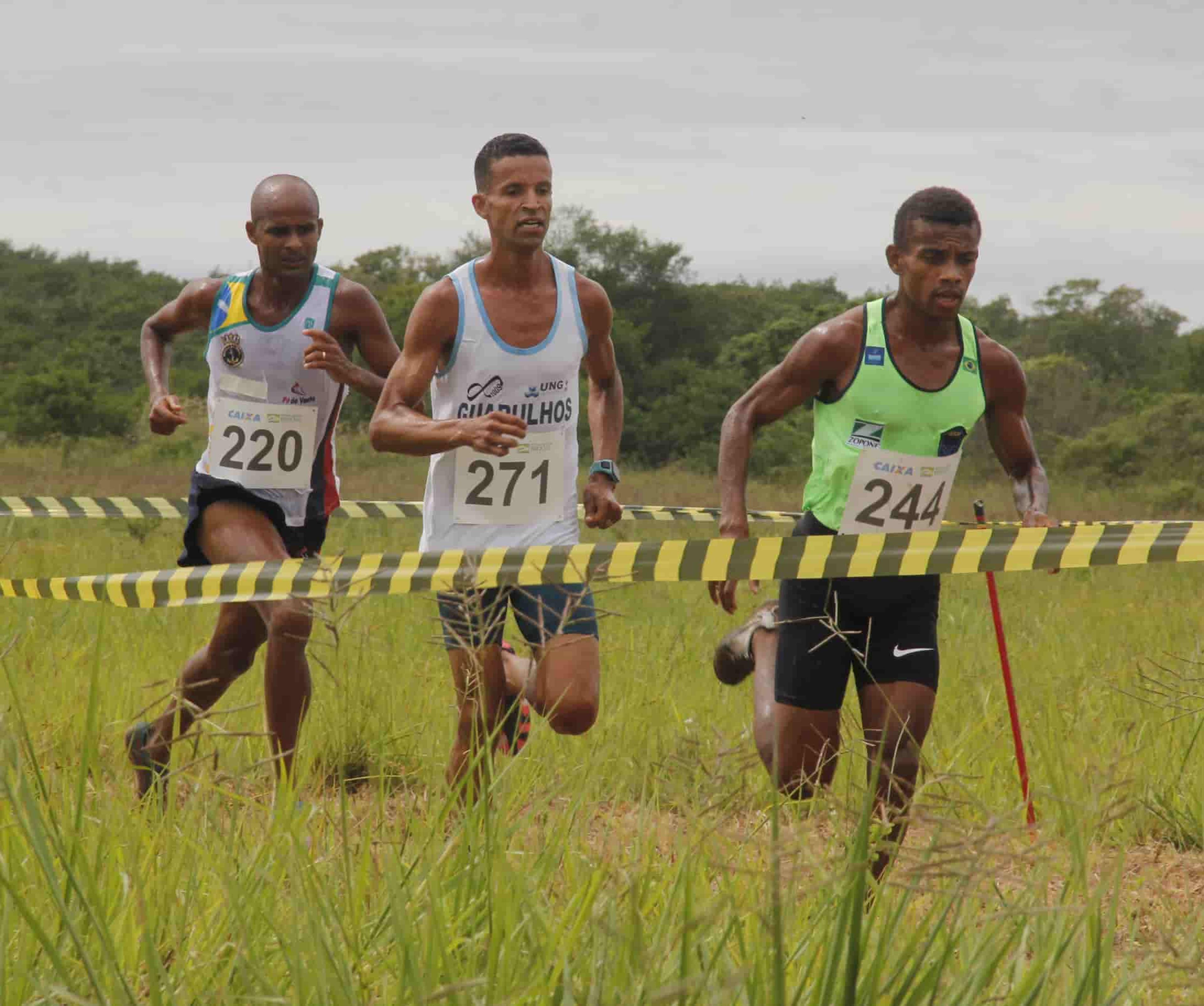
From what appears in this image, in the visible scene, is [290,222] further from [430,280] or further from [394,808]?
[430,280]

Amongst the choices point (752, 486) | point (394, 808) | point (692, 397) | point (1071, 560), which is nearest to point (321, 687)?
point (394, 808)

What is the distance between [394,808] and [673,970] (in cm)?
338

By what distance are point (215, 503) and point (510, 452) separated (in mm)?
1358

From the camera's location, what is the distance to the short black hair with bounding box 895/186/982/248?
5.11m

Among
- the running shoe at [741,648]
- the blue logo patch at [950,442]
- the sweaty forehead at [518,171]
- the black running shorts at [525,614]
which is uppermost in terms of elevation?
the sweaty forehead at [518,171]

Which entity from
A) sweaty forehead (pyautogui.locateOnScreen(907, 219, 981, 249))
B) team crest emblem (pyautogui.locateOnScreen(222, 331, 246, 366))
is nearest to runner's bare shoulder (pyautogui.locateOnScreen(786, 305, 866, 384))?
sweaty forehead (pyautogui.locateOnScreen(907, 219, 981, 249))

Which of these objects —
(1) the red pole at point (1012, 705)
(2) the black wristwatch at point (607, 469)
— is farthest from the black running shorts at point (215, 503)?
(1) the red pole at point (1012, 705)

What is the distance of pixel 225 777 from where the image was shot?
2240 mm

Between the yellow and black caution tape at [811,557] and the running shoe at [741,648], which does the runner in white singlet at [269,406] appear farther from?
the running shoe at [741,648]

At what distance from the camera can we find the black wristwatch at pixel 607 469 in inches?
223

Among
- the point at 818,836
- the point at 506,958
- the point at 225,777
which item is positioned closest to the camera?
the point at 225,777

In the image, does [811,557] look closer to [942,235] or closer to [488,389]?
[942,235]

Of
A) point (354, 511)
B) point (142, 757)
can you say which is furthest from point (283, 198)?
point (354, 511)

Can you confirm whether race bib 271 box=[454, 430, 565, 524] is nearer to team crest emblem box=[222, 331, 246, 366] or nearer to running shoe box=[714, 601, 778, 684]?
running shoe box=[714, 601, 778, 684]
